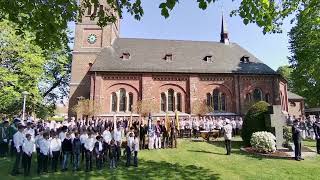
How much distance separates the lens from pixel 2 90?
2645 cm

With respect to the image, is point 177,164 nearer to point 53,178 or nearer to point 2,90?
point 53,178

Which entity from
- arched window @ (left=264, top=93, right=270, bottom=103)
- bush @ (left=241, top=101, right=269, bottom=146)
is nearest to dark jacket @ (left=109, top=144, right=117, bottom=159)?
bush @ (left=241, top=101, right=269, bottom=146)

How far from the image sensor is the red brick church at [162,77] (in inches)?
1303

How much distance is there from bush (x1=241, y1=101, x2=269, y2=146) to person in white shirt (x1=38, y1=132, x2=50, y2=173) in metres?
12.4

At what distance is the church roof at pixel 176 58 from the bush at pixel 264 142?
17.6m

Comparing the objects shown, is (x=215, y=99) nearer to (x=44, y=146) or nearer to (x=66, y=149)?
(x=66, y=149)

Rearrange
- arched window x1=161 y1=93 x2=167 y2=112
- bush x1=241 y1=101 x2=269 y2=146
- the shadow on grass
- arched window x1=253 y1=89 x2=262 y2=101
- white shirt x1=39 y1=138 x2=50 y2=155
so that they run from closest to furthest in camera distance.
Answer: the shadow on grass < white shirt x1=39 y1=138 x2=50 y2=155 < bush x1=241 y1=101 x2=269 y2=146 < arched window x1=161 y1=93 x2=167 y2=112 < arched window x1=253 y1=89 x2=262 y2=101

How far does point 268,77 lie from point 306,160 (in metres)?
21.5

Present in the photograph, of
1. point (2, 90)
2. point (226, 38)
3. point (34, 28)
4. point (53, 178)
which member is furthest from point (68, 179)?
point (226, 38)

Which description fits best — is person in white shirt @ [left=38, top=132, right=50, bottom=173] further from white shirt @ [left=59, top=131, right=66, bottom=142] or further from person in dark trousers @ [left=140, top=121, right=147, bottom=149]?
person in dark trousers @ [left=140, top=121, right=147, bottom=149]

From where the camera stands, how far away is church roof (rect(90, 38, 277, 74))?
3403cm

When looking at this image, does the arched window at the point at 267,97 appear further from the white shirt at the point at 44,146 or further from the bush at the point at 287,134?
the white shirt at the point at 44,146

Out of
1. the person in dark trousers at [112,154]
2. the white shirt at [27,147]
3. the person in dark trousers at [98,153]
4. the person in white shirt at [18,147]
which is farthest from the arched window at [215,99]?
the white shirt at [27,147]

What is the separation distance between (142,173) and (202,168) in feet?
9.31
